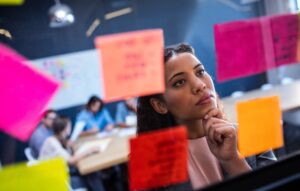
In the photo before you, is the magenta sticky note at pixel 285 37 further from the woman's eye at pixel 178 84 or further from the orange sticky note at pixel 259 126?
the woman's eye at pixel 178 84

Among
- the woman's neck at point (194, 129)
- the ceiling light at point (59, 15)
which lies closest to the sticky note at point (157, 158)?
the woman's neck at point (194, 129)

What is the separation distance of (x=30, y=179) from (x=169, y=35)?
334 mm

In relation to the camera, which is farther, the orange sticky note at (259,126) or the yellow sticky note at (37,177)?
the orange sticky note at (259,126)

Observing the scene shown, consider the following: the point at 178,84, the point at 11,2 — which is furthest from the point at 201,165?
the point at 11,2

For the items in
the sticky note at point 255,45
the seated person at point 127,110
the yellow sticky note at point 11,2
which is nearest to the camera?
the yellow sticky note at point 11,2

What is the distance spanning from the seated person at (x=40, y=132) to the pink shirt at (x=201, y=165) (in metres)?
0.26

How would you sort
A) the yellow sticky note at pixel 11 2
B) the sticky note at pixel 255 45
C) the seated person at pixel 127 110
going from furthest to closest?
the sticky note at pixel 255 45, the seated person at pixel 127 110, the yellow sticky note at pixel 11 2

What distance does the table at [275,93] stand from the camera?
635 millimetres

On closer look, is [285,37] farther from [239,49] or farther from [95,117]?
[95,117]

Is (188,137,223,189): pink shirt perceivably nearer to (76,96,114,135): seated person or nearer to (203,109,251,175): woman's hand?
(203,109,251,175): woman's hand

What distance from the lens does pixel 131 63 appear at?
52 centimetres

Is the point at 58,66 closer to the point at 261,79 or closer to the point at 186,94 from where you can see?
the point at 186,94

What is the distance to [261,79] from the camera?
711 mm

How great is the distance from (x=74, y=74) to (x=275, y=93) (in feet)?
1.54
